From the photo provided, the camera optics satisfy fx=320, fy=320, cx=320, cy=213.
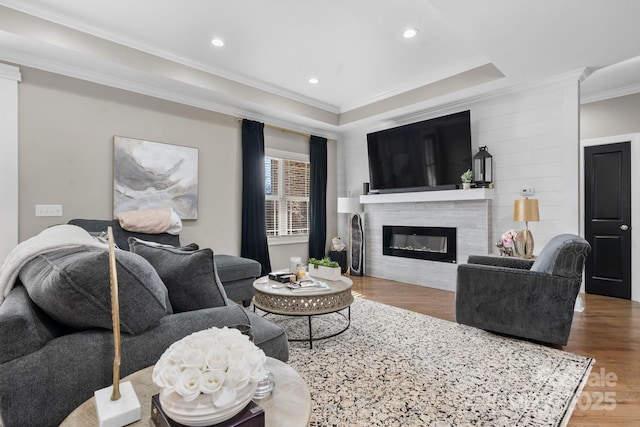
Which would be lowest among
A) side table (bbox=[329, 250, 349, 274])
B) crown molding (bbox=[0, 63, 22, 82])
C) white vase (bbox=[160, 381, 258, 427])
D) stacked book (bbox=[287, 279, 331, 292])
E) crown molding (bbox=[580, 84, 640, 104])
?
side table (bbox=[329, 250, 349, 274])

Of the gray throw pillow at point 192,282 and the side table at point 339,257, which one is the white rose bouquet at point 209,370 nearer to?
the gray throw pillow at point 192,282

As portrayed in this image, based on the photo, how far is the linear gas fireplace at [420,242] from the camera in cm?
438

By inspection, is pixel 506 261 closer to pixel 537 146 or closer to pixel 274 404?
pixel 537 146

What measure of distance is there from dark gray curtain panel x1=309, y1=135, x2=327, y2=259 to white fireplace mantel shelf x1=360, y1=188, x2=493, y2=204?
2.36 ft

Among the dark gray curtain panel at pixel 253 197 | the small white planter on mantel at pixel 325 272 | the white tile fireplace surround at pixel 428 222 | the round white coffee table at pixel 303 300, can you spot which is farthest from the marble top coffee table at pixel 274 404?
the white tile fireplace surround at pixel 428 222

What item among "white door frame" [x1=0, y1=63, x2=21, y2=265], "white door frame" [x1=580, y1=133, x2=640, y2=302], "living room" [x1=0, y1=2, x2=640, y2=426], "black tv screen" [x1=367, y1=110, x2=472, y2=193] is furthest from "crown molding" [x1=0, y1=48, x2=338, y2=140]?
"white door frame" [x1=580, y1=133, x2=640, y2=302]

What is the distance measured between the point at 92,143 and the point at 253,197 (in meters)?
1.95

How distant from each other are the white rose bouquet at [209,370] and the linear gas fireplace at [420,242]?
410 centimetres

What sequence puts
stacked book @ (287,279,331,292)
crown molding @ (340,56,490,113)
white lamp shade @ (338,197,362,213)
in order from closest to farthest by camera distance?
stacked book @ (287,279,331,292)
crown molding @ (340,56,490,113)
white lamp shade @ (338,197,362,213)

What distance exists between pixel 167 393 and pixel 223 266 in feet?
8.89

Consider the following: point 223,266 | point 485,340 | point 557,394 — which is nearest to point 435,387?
point 557,394

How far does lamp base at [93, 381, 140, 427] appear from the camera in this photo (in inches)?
28.9

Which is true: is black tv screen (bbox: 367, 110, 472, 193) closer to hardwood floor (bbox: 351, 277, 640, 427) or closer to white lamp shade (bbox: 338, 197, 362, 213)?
white lamp shade (bbox: 338, 197, 362, 213)

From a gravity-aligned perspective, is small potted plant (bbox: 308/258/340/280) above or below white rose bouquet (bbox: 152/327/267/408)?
below
